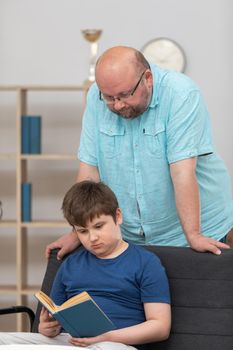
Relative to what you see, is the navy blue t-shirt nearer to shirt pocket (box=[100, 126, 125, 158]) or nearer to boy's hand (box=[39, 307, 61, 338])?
boy's hand (box=[39, 307, 61, 338])

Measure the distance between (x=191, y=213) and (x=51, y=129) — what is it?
2.68m

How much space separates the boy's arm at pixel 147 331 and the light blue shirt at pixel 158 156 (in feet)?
1.53

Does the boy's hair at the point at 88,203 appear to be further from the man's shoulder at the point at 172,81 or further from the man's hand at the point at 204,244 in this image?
the man's shoulder at the point at 172,81

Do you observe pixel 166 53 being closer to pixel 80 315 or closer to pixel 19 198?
pixel 19 198

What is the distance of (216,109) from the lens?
5188 mm

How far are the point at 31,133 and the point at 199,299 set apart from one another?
7.99 feet

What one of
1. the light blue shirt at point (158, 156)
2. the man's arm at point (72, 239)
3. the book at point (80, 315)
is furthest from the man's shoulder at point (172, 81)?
the book at point (80, 315)

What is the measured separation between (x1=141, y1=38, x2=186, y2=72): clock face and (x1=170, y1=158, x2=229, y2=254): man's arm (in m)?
2.38

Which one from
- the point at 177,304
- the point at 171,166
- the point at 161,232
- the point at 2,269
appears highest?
the point at 171,166

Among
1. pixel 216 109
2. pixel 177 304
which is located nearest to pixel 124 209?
pixel 177 304

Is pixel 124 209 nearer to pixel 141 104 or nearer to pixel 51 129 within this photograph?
pixel 141 104

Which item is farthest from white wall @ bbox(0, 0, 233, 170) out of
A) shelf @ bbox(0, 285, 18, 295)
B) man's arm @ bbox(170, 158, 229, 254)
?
man's arm @ bbox(170, 158, 229, 254)

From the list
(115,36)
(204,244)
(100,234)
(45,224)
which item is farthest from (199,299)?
(115,36)

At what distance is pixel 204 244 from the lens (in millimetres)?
2822
